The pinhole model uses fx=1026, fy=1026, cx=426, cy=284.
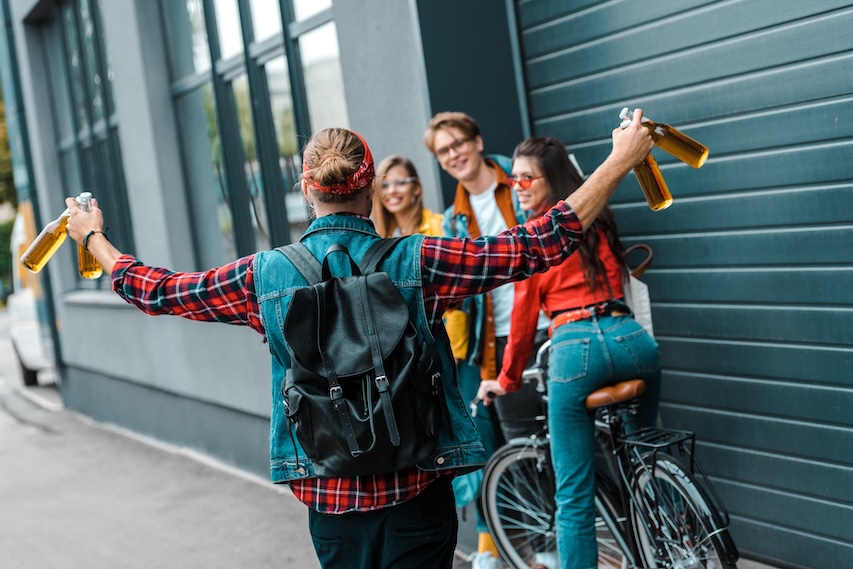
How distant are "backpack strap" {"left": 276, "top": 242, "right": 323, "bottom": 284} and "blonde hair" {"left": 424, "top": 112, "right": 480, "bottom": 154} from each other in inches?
78.4

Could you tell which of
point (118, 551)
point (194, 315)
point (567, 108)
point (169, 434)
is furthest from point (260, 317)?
point (169, 434)

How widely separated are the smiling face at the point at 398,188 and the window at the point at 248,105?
1.42m

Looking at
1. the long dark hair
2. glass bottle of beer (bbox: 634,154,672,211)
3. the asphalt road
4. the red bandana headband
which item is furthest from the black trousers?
the asphalt road

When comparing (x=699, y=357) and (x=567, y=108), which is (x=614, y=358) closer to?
(x=699, y=357)

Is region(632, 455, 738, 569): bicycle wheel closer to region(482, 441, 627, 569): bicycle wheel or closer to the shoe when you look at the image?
region(482, 441, 627, 569): bicycle wheel

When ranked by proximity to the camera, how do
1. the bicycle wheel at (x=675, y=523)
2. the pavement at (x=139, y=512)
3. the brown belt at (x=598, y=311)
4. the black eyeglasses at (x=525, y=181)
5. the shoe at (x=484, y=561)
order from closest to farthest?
the bicycle wheel at (x=675, y=523) → the brown belt at (x=598, y=311) → the black eyeglasses at (x=525, y=181) → the shoe at (x=484, y=561) → the pavement at (x=139, y=512)

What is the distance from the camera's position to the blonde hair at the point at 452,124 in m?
4.59

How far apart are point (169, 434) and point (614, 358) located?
667 centimetres

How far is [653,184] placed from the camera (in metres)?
2.67

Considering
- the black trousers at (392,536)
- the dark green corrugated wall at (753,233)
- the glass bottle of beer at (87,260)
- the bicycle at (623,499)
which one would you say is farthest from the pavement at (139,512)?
the glass bottle of beer at (87,260)

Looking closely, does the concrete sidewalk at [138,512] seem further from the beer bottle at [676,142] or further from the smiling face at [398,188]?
the beer bottle at [676,142]

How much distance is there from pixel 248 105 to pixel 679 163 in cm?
423

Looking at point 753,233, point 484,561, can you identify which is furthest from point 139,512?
point 753,233

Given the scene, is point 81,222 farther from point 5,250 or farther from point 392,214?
point 5,250
